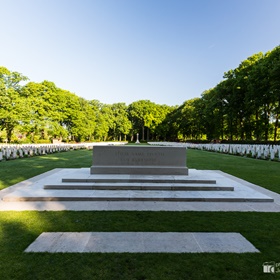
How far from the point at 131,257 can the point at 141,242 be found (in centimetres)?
44

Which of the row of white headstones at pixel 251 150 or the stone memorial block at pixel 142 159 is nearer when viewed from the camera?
the stone memorial block at pixel 142 159

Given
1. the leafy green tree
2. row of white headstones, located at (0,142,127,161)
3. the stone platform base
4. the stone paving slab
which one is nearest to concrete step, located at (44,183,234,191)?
the stone platform base

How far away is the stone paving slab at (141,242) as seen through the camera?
293 centimetres

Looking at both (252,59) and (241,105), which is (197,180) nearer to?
(241,105)

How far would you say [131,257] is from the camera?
108 inches

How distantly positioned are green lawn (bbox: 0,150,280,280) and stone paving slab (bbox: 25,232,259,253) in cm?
13

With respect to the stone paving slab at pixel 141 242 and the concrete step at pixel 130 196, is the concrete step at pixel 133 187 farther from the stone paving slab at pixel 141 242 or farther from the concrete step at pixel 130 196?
the stone paving slab at pixel 141 242

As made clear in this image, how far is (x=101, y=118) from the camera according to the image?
189ft

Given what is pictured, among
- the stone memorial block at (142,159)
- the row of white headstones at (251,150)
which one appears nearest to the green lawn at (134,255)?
the stone memorial block at (142,159)

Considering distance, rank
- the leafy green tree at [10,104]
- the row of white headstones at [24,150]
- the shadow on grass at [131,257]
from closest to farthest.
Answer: the shadow on grass at [131,257] → the row of white headstones at [24,150] → the leafy green tree at [10,104]

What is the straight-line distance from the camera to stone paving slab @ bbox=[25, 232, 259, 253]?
293 cm

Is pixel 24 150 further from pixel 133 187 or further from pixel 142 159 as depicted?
pixel 133 187

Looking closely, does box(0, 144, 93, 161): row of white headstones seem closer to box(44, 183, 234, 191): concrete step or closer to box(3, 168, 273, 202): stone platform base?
box(3, 168, 273, 202): stone platform base

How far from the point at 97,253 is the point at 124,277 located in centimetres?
64
